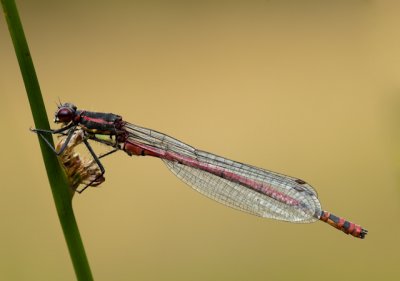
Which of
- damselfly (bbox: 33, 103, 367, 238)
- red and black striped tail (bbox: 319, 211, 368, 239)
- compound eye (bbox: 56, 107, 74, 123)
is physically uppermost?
compound eye (bbox: 56, 107, 74, 123)

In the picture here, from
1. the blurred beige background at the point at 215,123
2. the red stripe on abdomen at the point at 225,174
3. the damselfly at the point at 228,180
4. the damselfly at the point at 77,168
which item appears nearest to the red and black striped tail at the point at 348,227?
the damselfly at the point at 228,180

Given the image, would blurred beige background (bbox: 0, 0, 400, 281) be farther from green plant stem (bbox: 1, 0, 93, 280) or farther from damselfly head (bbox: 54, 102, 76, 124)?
green plant stem (bbox: 1, 0, 93, 280)

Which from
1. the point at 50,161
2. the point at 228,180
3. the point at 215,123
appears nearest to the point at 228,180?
the point at 228,180

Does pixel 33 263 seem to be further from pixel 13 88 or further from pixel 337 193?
pixel 337 193

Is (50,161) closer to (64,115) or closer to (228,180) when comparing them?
(64,115)

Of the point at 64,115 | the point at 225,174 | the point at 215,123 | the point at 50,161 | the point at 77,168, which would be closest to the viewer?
the point at 50,161

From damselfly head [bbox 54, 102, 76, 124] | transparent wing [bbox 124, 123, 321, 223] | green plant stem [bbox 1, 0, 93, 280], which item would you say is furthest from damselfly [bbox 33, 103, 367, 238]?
green plant stem [bbox 1, 0, 93, 280]

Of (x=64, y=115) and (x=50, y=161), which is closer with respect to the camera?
(x=50, y=161)
